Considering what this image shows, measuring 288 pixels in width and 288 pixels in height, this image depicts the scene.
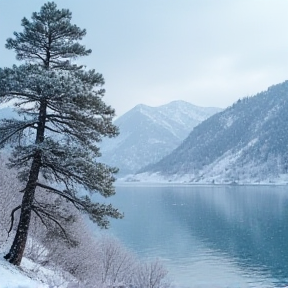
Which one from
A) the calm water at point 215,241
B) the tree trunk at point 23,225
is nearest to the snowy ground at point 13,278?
the tree trunk at point 23,225

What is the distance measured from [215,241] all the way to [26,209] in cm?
7003

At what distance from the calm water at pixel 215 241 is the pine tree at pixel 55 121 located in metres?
36.8

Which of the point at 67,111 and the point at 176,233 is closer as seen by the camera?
the point at 67,111

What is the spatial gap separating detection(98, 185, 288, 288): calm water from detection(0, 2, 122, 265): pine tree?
36.8 m

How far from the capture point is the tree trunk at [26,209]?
16188mm

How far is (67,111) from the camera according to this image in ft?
53.9

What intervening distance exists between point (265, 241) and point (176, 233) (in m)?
20.3

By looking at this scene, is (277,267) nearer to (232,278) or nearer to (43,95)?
(232,278)

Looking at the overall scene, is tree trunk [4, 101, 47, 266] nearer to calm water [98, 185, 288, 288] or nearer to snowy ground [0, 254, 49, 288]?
snowy ground [0, 254, 49, 288]

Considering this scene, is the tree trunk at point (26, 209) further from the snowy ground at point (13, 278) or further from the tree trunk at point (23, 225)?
the snowy ground at point (13, 278)

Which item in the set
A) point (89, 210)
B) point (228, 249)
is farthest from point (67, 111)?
point (228, 249)

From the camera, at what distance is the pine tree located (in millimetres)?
15688

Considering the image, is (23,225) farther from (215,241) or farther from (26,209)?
(215,241)

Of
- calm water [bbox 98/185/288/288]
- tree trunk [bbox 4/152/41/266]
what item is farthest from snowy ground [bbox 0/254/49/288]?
calm water [bbox 98/185/288/288]
